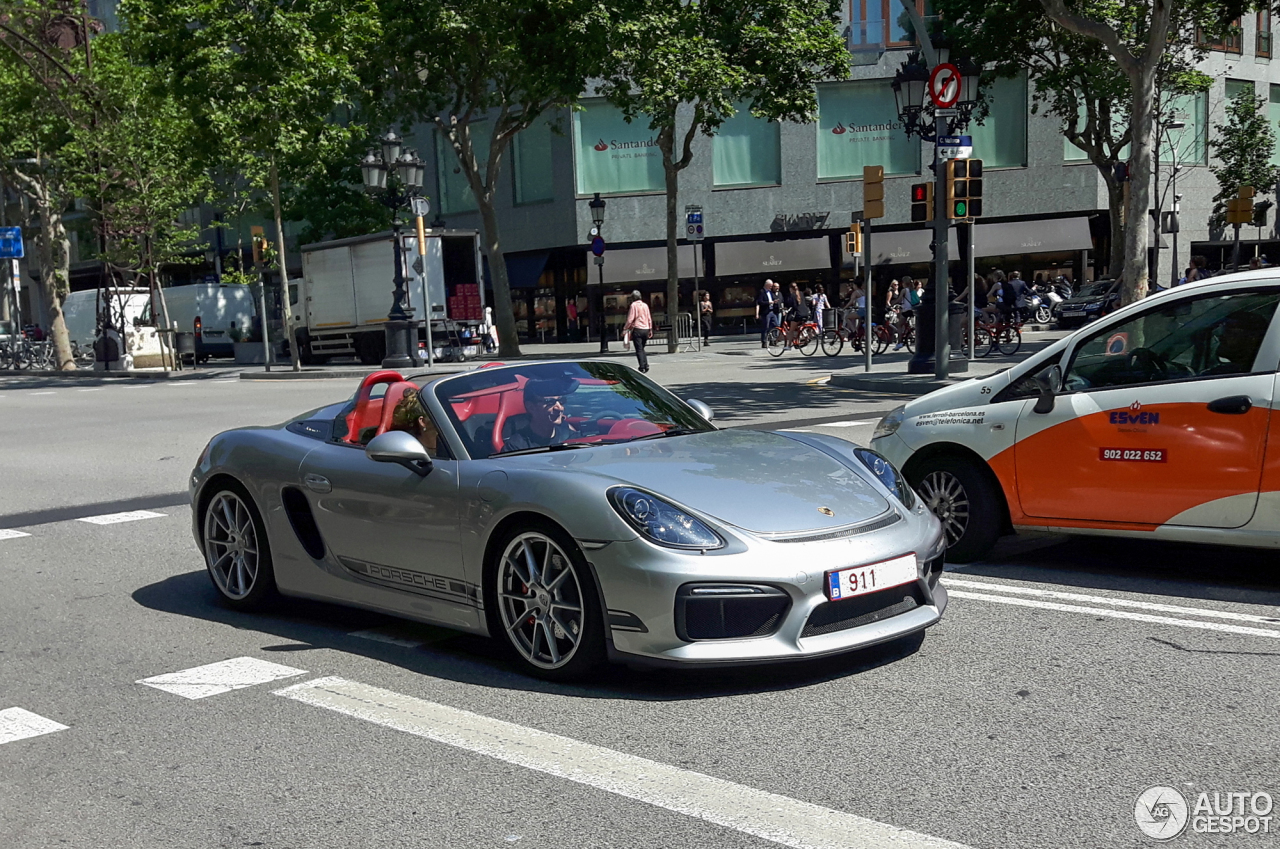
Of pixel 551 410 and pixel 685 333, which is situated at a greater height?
pixel 551 410

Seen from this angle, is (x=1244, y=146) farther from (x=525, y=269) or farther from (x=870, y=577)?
(x=870, y=577)

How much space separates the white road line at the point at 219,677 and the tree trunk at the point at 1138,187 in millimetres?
13854

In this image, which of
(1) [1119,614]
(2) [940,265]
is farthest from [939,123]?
(1) [1119,614]

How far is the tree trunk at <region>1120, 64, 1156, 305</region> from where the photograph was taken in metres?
16.8

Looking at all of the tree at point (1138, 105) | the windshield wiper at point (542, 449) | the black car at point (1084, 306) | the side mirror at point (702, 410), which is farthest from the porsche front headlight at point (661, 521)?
the black car at point (1084, 306)

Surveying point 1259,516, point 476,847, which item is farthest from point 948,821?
point 1259,516

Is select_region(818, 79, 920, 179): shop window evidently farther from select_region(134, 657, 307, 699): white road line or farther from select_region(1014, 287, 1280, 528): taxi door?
select_region(134, 657, 307, 699): white road line

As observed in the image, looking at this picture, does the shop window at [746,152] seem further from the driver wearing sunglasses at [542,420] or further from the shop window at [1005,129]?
the driver wearing sunglasses at [542,420]

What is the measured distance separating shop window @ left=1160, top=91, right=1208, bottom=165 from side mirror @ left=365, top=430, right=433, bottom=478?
47.6m

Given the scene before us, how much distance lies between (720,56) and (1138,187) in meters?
15.9

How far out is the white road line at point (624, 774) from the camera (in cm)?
347

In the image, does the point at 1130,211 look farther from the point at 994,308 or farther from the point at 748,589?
the point at 748,589

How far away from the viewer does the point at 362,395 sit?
254 inches

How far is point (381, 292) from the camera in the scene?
34.4 m
